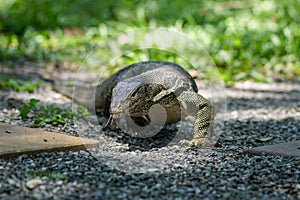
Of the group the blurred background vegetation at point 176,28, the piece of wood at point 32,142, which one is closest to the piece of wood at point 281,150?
the piece of wood at point 32,142

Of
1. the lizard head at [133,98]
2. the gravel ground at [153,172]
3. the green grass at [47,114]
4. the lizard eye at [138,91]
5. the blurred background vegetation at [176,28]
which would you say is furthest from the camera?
the blurred background vegetation at [176,28]

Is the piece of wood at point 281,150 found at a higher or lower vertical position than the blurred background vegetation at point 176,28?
lower

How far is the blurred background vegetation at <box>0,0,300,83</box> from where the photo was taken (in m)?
7.82

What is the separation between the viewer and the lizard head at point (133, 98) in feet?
11.5

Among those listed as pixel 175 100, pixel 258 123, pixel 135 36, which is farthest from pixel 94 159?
pixel 135 36

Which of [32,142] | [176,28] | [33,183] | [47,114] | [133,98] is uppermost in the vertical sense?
[176,28]

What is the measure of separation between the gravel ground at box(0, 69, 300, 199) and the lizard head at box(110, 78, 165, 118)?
→ 0.28 metres

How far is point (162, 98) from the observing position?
12.8 ft

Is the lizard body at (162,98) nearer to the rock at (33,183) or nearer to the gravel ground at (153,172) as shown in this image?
the gravel ground at (153,172)

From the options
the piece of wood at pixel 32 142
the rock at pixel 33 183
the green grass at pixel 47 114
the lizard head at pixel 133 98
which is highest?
the lizard head at pixel 133 98

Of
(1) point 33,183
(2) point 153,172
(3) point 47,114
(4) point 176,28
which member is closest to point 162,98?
(2) point 153,172

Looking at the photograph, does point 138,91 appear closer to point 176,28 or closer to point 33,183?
point 33,183

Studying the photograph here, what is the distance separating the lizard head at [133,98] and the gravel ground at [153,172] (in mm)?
279

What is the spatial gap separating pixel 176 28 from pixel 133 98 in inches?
206
